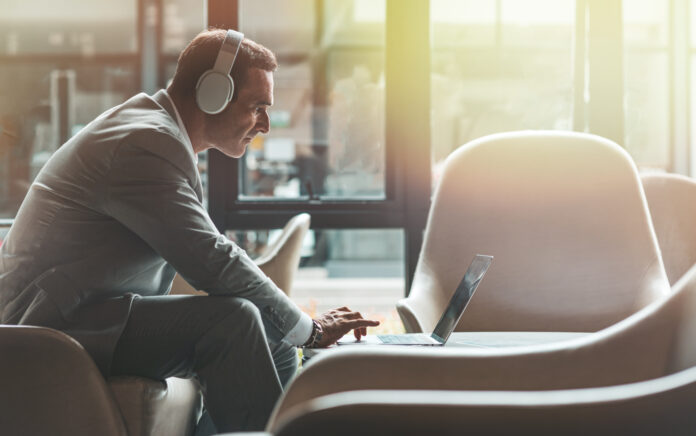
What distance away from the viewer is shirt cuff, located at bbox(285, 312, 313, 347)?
6.05 feet

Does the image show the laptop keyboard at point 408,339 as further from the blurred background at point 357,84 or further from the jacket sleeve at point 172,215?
the blurred background at point 357,84

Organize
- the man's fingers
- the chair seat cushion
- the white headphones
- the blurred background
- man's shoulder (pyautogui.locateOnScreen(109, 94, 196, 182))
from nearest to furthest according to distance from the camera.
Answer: the chair seat cushion, man's shoulder (pyautogui.locateOnScreen(109, 94, 196, 182)), the man's fingers, the white headphones, the blurred background

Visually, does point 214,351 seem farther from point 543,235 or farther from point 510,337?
point 543,235

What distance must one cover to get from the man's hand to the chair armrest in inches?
22.2

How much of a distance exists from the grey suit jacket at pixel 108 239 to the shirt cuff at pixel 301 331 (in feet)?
0.07

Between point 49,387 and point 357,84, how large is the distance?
9.01 feet

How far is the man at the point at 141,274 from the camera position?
1.71 m

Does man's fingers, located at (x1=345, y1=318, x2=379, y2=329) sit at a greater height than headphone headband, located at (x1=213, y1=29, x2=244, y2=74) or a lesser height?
lesser

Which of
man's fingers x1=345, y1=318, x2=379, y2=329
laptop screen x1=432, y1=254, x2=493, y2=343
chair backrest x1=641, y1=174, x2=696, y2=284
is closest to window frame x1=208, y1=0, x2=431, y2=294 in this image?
chair backrest x1=641, y1=174, x2=696, y2=284

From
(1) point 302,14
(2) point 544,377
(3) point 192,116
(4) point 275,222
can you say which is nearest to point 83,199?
(3) point 192,116

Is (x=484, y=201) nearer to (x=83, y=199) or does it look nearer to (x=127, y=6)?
(x=83, y=199)

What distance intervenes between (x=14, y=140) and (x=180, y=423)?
2.60 metres

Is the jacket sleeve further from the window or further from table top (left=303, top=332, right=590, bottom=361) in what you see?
the window

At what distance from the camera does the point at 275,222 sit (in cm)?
370
